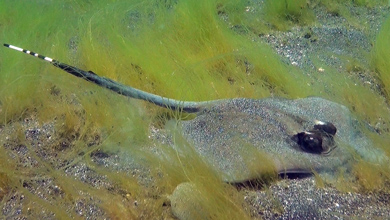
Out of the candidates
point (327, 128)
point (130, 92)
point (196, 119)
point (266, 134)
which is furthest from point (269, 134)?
point (130, 92)

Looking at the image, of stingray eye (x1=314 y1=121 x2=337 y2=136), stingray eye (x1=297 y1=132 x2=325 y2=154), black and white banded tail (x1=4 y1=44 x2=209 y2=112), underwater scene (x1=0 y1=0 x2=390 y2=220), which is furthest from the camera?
black and white banded tail (x1=4 y1=44 x2=209 y2=112)

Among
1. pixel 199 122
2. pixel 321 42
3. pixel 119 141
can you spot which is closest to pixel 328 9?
pixel 321 42

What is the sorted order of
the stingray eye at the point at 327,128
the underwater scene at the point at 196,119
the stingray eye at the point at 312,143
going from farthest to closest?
the stingray eye at the point at 327,128
the stingray eye at the point at 312,143
the underwater scene at the point at 196,119

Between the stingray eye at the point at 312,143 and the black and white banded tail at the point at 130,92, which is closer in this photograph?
the stingray eye at the point at 312,143

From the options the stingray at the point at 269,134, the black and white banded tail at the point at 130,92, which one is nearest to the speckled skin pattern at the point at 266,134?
the stingray at the point at 269,134

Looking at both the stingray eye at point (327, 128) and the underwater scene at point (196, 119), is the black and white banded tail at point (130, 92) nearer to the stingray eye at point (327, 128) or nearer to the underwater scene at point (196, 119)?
the underwater scene at point (196, 119)

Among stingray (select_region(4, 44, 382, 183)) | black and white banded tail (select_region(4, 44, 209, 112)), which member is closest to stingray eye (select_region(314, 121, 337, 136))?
stingray (select_region(4, 44, 382, 183))

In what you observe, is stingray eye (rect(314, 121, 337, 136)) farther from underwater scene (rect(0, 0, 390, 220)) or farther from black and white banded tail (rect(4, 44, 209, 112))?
black and white banded tail (rect(4, 44, 209, 112))
